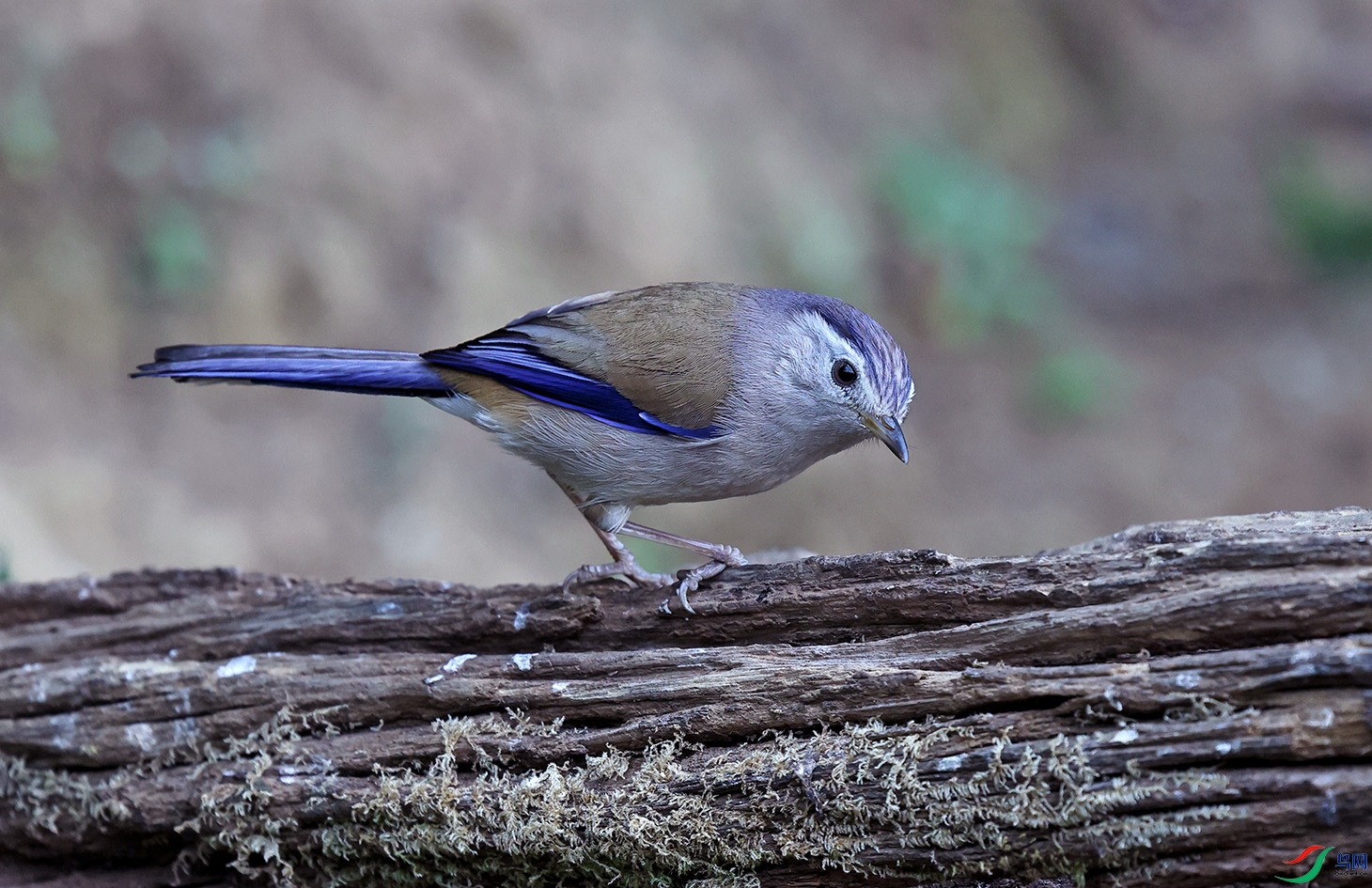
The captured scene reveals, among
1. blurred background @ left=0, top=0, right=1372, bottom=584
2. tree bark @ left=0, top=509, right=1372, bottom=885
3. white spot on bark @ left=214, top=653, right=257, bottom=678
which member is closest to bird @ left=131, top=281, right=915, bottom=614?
tree bark @ left=0, top=509, right=1372, bottom=885

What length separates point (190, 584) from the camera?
210 inches

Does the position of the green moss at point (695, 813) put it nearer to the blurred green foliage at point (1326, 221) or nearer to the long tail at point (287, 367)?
the long tail at point (287, 367)

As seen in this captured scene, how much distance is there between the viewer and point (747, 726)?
12.2 ft

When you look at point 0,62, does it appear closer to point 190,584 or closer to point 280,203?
point 280,203

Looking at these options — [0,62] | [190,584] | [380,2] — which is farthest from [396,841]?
[380,2]

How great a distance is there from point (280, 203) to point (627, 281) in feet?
10.8

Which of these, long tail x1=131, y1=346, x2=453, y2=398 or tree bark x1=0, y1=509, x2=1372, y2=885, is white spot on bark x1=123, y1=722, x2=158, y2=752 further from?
long tail x1=131, y1=346, x2=453, y2=398

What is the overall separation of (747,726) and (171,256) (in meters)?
7.53

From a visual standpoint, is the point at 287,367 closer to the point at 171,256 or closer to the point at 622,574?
the point at 622,574

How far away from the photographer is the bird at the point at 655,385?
16.2 feet

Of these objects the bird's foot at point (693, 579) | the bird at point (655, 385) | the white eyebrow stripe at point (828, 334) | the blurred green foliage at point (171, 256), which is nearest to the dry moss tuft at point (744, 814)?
the bird's foot at point (693, 579)

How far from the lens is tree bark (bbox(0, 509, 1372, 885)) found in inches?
124

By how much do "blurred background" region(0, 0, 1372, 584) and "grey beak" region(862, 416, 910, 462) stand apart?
535 cm

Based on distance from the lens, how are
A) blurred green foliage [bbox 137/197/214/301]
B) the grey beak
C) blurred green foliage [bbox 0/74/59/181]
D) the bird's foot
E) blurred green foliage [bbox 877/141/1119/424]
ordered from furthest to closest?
1. blurred green foliage [bbox 877/141/1119/424]
2. blurred green foliage [bbox 137/197/214/301]
3. blurred green foliage [bbox 0/74/59/181]
4. the grey beak
5. the bird's foot
